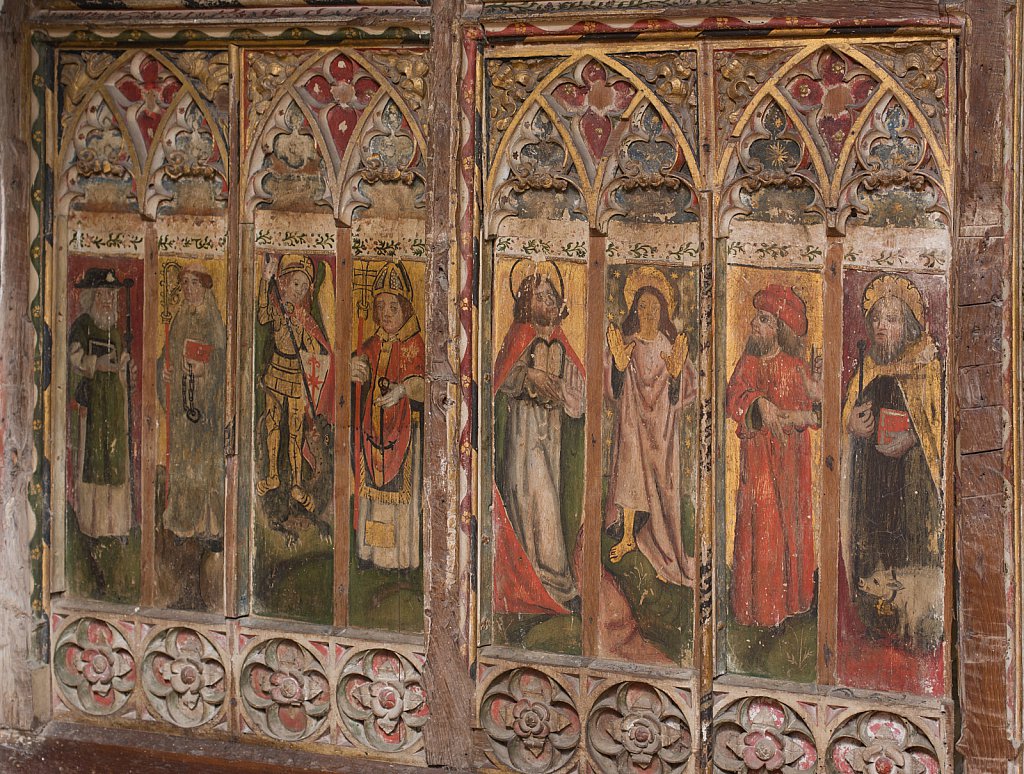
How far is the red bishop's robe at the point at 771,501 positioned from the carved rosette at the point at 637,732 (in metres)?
0.52

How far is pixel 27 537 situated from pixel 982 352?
4440 mm

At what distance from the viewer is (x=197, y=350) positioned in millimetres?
6785

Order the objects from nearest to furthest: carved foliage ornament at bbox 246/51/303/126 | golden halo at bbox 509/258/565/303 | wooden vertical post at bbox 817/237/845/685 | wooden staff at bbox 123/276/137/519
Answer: wooden vertical post at bbox 817/237/845/685 < golden halo at bbox 509/258/565/303 < carved foliage ornament at bbox 246/51/303/126 < wooden staff at bbox 123/276/137/519

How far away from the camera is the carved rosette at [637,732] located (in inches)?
243

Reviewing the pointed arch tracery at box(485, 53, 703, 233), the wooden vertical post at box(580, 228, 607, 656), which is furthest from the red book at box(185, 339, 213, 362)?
the wooden vertical post at box(580, 228, 607, 656)

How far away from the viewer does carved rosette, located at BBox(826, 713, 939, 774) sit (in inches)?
230

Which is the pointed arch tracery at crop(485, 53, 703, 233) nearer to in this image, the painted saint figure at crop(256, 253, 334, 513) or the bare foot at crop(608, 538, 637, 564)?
the painted saint figure at crop(256, 253, 334, 513)

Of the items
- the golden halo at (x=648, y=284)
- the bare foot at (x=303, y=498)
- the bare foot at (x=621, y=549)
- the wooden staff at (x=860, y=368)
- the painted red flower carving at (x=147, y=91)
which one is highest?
the painted red flower carving at (x=147, y=91)

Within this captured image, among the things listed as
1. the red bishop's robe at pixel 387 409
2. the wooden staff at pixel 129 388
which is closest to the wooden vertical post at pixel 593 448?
the red bishop's robe at pixel 387 409

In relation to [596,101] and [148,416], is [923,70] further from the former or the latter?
[148,416]

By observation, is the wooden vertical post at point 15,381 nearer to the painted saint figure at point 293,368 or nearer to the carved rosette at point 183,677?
the carved rosette at point 183,677

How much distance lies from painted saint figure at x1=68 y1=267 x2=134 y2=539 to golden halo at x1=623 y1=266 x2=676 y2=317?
2.46 meters

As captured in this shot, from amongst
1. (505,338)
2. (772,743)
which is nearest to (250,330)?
(505,338)

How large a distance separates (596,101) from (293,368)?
1.85 meters
